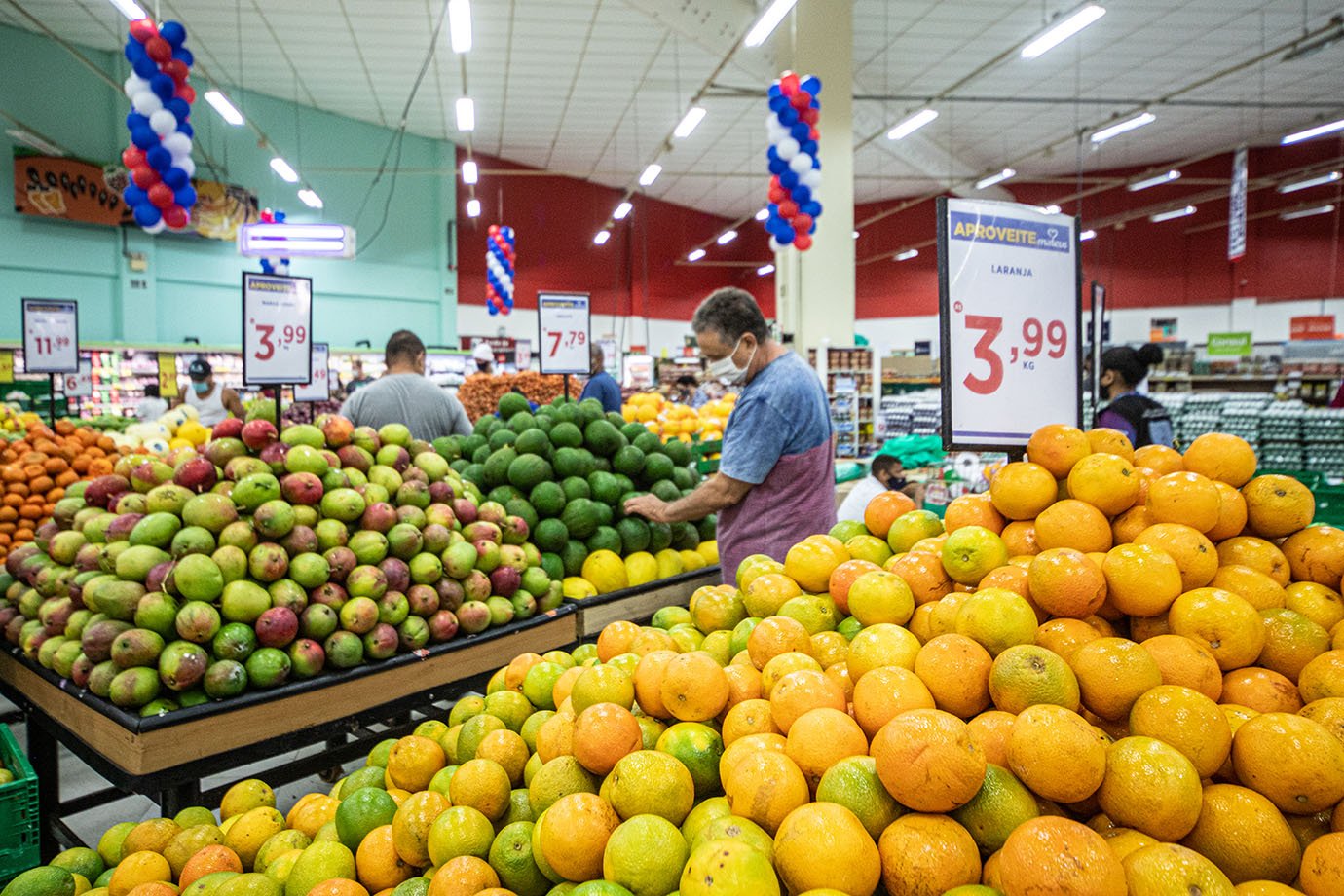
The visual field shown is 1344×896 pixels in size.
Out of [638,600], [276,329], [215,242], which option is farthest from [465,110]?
[638,600]

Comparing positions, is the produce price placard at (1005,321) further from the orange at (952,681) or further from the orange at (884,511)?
the orange at (952,681)

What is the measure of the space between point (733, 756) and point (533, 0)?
11.3 m

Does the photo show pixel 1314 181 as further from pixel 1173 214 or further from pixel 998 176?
pixel 998 176

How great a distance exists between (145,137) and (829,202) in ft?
24.7

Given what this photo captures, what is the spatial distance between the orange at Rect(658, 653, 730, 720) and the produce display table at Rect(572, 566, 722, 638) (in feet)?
5.73

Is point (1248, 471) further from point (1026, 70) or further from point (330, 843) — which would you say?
point (1026, 70)

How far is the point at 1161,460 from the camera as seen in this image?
1658 millimetres

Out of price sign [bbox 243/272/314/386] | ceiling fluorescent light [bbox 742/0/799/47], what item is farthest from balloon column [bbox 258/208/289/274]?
price sign [bbox 243/272/314/386]

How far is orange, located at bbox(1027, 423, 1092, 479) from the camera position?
1.57 metres

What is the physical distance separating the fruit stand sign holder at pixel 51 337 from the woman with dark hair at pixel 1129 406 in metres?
7.31

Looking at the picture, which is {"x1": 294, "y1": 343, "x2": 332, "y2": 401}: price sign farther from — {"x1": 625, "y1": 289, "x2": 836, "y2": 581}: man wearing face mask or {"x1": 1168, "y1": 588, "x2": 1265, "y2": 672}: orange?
{"x1": 1168, "y1": 588, "x2": 1265, "y2": 672}: orange

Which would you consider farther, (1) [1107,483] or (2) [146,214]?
(2) [146,214]

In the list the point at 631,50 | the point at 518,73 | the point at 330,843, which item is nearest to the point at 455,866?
the point at 330,843

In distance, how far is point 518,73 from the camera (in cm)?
1277
